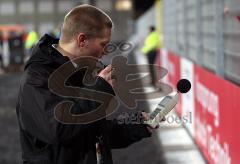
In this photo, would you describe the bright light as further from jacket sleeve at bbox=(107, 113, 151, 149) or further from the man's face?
the man's face

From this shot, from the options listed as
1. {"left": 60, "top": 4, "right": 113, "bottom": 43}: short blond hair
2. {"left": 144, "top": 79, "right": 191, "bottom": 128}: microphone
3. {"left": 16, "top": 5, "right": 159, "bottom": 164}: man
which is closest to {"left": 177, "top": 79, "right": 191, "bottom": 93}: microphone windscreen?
{"left": 144, "top": 79, "right": 191, "bottom": 128}: microphone

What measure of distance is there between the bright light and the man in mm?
71202

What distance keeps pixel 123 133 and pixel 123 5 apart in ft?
234

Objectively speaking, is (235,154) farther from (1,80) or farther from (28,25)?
(28,25)

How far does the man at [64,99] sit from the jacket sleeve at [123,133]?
6cm

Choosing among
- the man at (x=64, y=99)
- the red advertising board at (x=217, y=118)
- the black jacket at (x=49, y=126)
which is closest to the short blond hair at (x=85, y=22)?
the man at (x=64, y=99)

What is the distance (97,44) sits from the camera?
7.66ft

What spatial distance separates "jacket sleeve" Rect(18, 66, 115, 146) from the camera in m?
2.21

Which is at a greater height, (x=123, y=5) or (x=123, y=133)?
(x=123, y=5)

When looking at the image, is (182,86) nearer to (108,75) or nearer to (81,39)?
(108,75)

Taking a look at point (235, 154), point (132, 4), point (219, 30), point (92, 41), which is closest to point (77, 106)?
point (92, 41)
